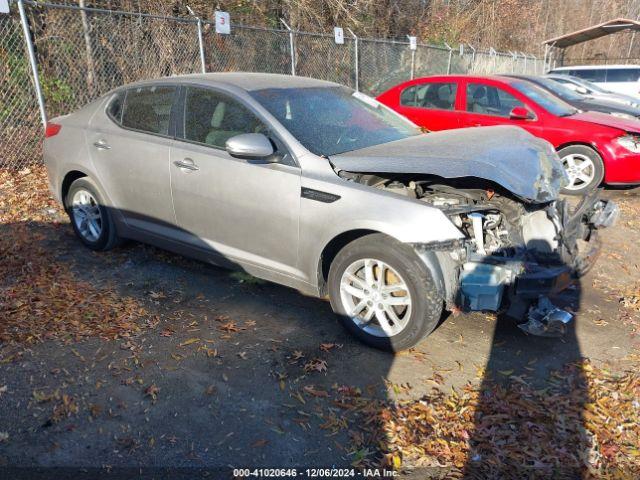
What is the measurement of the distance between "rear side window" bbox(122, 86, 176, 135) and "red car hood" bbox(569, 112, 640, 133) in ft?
19.3

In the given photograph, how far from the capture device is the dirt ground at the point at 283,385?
266 centimetres

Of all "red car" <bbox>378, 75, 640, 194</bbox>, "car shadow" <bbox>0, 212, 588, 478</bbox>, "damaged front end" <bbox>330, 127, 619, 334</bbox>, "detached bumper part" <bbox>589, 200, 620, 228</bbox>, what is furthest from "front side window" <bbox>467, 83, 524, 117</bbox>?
"car shadow" <bbox>0, 212, 588, 478</bbox>

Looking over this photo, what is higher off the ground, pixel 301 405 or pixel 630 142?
pixel 630 142

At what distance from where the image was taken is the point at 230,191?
394cm

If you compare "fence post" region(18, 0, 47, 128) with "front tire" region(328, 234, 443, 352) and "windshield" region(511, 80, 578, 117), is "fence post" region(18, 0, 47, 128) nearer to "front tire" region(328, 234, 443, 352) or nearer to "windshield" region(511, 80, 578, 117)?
"front tire" region(328, 234, 443, 352)

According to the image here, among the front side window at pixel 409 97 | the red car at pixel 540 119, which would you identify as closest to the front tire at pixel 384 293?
the red car at pixel 540 119

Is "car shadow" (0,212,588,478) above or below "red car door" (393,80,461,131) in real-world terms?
below

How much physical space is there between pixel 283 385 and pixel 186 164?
199cm

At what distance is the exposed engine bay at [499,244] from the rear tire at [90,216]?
106 inches

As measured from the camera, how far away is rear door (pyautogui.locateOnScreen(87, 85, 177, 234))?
443 centimetres

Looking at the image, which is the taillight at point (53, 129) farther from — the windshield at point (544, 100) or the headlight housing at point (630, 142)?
the headlight housing at point (630, 142)

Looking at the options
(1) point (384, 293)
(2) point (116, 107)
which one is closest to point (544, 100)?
(1) point (384, 293)

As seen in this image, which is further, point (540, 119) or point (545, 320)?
point (540, 119)

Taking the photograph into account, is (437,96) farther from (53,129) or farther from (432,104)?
(53,129)
